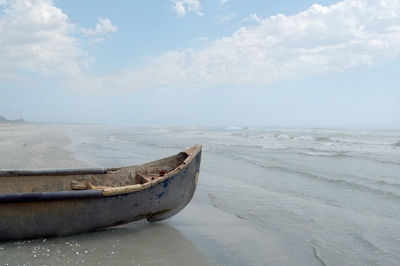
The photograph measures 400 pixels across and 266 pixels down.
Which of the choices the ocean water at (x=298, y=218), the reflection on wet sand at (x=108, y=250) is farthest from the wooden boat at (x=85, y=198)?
the ocean water at (x=298, y=218)

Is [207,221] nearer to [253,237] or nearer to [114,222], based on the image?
[253,237]

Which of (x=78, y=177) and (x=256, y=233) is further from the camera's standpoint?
(x=78, y=177)

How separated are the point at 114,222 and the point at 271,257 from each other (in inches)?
88.9

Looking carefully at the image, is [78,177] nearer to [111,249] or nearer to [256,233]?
[111,249]

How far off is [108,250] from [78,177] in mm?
1943

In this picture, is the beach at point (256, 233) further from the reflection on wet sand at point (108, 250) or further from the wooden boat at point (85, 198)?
the wooden boat at point (85, 198)

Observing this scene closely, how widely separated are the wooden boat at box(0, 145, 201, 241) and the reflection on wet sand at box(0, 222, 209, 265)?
17 cm

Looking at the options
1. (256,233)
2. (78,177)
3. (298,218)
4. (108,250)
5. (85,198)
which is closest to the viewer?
(108,250)

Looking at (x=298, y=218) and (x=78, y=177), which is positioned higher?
(x=78, y=177)

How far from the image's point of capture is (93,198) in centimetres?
468

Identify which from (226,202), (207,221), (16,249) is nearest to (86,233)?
(16,249)

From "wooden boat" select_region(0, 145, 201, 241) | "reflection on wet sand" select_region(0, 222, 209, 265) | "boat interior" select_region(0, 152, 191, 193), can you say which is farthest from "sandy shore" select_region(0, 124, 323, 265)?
"boat interior" select_region(0, 152, 191, 193)

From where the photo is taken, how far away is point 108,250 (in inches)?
176

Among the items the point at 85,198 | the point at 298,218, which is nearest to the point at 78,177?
the point at 85,198
